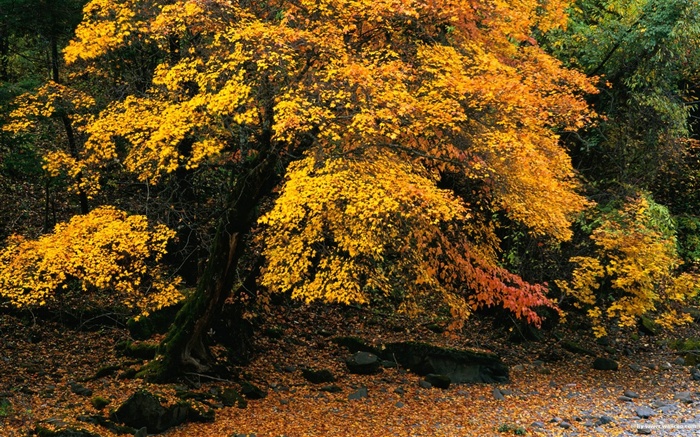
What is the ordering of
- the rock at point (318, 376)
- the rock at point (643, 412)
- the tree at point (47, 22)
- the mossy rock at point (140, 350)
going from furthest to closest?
the rock at point (318, 376)
the mossy rock at point (140, 350)
the rock at point (643, 412)
the tree at point (47, 22)

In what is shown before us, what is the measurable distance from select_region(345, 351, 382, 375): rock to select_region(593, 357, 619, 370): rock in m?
6.35

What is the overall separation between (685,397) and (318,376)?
8888mm

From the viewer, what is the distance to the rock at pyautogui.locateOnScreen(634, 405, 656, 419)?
45.1 feet

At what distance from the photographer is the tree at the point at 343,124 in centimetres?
1052

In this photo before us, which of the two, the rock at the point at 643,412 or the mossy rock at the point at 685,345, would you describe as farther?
the mossy rock at the point at 685,345

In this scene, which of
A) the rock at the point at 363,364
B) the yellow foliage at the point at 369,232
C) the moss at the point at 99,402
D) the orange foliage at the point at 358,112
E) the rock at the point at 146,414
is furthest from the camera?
the rock at the point at 363,364

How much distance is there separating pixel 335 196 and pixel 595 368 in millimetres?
11436

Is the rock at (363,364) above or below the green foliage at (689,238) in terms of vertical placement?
below

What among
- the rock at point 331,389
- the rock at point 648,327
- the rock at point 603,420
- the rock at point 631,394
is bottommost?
the rock at point 331,389

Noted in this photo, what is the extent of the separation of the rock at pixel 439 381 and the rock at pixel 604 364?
195 inches

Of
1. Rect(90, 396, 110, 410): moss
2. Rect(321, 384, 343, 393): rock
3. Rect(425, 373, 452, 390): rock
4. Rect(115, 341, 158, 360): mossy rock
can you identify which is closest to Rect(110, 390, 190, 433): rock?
Rect(90, 396, 110, 410): moss

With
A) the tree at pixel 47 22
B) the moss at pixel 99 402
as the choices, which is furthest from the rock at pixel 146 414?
the tree at pixel 47 22

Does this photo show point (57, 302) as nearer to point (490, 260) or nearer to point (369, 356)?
point (369, 356)

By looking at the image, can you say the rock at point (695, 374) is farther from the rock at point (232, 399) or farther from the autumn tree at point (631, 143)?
the rock at point (232, 399)
